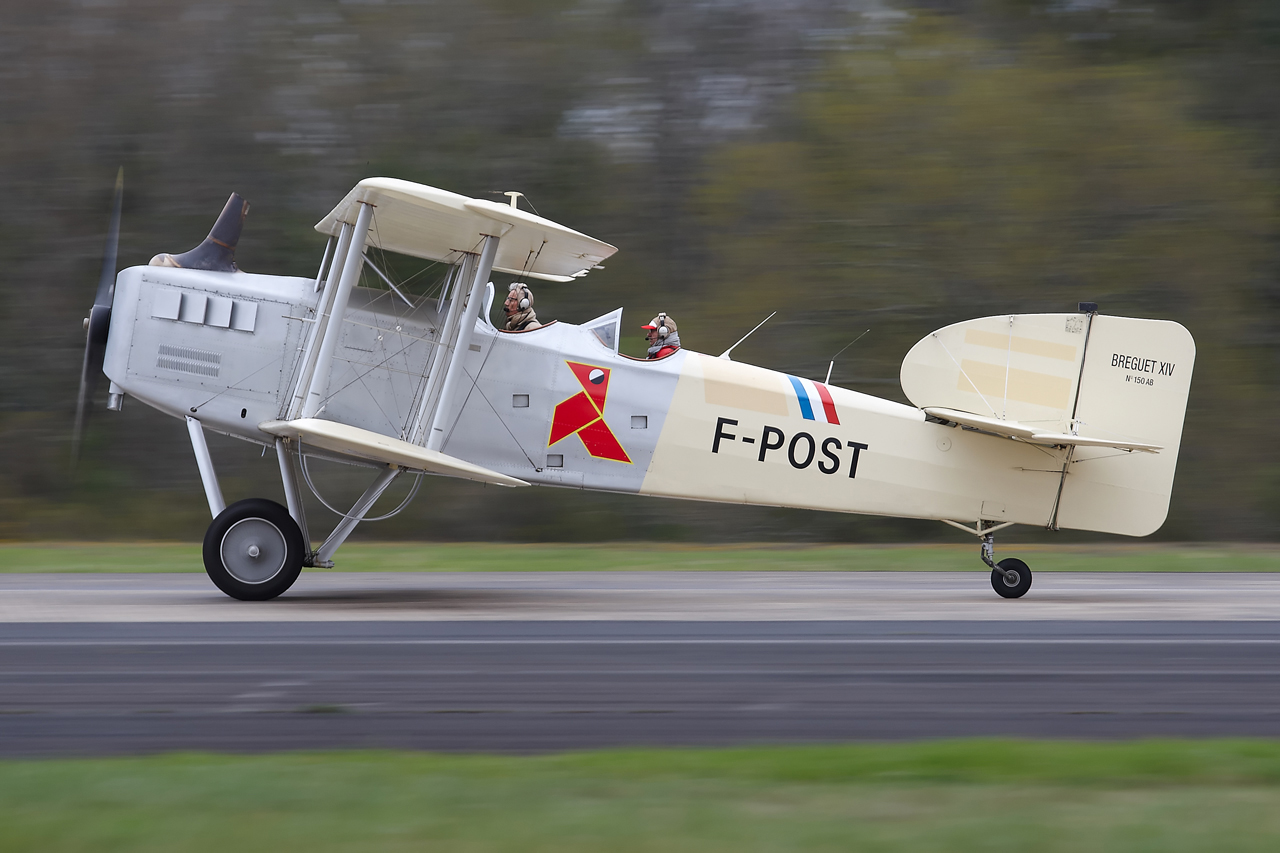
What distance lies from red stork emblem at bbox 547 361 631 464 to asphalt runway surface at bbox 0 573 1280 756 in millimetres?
1434

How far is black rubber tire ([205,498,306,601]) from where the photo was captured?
8883 millimetres

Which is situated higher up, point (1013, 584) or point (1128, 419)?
point (1128, 419)

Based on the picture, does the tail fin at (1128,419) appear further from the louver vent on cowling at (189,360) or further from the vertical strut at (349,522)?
the louver vent on cowling at (189,360)

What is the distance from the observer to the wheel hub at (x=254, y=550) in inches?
350

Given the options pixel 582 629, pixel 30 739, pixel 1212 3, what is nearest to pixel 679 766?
pixel 30 739

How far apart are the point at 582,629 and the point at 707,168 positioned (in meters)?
12.5

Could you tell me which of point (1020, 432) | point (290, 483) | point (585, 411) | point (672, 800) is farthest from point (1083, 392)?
point (672, 800)

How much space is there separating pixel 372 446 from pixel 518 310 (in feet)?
6.33

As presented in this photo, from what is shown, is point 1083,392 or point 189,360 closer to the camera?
point 189,360

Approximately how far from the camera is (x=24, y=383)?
18516mm

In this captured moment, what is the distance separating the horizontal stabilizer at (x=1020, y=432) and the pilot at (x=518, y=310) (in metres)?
3.55

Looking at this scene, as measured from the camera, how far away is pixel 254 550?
8.92 m

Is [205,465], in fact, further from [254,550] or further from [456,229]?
[456,229]

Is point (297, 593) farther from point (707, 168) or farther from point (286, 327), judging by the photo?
point (707, 168)
